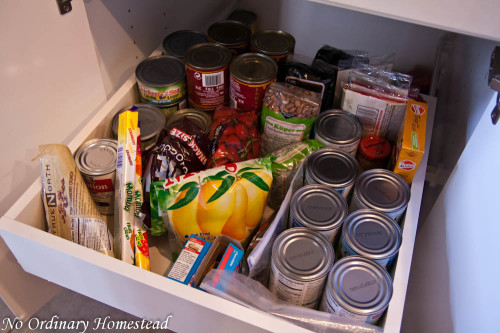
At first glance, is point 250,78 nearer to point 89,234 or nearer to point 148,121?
point 148,121

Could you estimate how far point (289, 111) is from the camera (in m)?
0.93

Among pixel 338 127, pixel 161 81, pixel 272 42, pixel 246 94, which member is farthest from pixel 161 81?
pixel 338 127

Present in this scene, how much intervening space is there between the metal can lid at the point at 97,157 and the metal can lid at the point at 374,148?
0.55 m

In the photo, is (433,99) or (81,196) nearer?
(81,196)

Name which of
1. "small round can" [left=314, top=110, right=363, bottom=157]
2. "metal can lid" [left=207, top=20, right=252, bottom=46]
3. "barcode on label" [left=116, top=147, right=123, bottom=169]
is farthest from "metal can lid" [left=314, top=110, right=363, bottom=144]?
"barcode on label" [left=116, top=147, right=123, bottom=169]

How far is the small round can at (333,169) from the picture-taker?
2.83 feet

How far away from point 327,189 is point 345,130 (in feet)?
0.59

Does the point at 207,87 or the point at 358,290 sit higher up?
the point at 207,87

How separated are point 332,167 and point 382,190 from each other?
0.11 metres

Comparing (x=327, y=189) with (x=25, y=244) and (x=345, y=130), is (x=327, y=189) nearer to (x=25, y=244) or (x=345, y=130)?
(x=345, y=130)

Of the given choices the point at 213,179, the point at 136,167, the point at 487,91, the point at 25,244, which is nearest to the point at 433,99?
the point at 487,91

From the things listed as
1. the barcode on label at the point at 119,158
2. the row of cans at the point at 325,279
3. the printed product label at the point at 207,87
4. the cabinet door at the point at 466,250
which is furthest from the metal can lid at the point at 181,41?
the cabinet door at the point at 466,250

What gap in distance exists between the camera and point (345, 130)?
0.95 meters

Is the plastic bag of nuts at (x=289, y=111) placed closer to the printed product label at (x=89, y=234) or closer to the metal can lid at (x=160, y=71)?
the metal can lid at (x=160, y=71)
